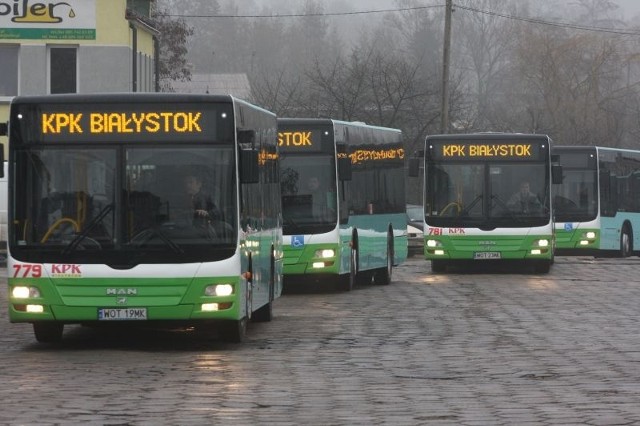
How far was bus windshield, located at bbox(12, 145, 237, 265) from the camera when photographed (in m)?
15.7

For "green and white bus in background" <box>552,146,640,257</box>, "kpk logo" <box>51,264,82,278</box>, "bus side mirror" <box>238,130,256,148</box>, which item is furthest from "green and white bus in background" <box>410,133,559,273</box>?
"kpk logo" <box>51,264,82,278</box>

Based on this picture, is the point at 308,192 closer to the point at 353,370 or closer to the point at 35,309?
the point at 35,309

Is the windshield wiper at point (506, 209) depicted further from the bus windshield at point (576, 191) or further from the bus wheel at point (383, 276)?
the bus windshield at point (576, 191)

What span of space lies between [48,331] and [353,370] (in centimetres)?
392

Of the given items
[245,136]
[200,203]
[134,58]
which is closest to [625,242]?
[134,58]

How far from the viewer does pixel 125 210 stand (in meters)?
15.8

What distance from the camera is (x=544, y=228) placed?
32562 millimetres

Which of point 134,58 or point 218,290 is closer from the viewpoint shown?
point 218,290

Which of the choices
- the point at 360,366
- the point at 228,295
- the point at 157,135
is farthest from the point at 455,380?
the point at 157,135

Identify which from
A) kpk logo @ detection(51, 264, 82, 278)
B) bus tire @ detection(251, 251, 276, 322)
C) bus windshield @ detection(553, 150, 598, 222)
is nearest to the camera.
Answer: kpk logo @ detection(51, 264, 82, 278)

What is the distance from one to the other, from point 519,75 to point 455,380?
76.0 m

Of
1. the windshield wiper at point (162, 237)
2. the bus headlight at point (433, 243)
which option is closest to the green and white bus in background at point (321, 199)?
the bus headlight at point (433, 243)

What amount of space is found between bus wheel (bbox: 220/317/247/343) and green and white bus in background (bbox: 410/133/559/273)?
1639 centimetres

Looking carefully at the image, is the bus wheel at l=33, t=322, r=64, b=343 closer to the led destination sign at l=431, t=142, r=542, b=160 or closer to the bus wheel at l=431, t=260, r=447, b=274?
the led destination sign at l=431, t=142, r=542, b=160
